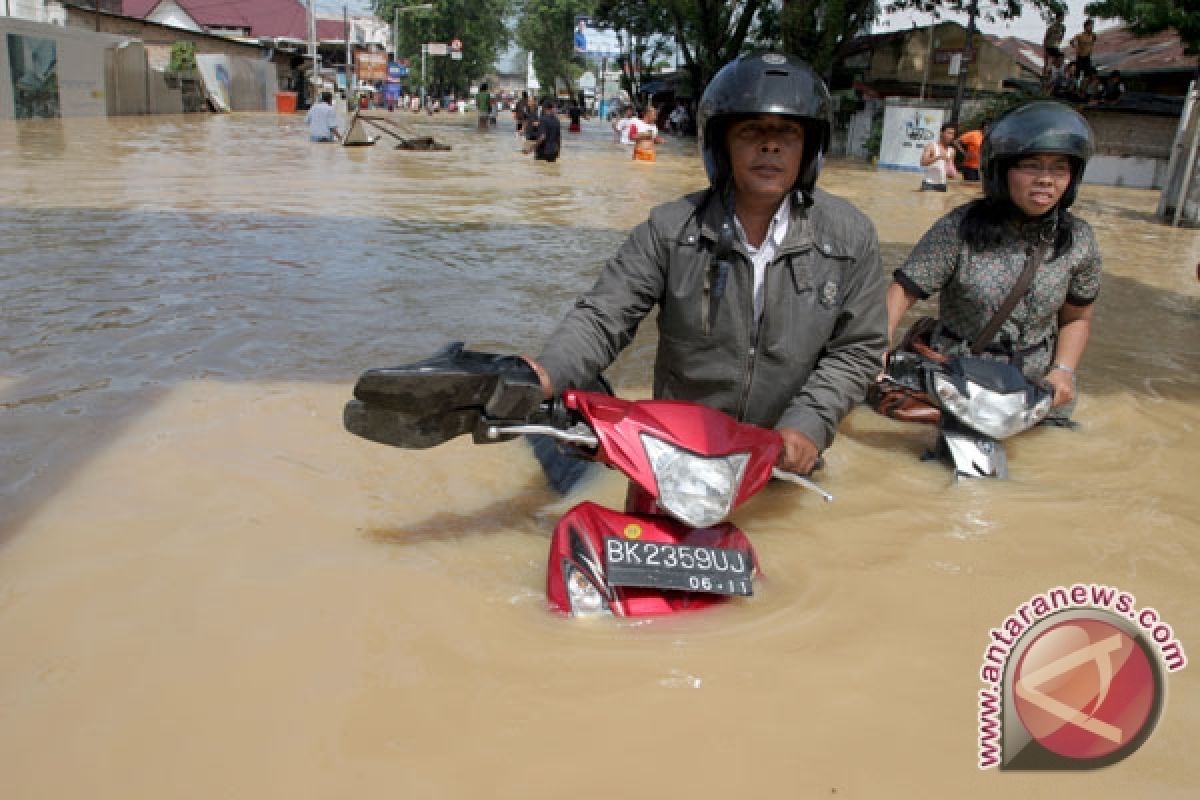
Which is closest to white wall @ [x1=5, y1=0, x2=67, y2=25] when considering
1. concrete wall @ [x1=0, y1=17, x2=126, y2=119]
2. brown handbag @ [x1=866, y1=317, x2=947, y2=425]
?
concrete wall @ [x1=0, y1=17, x2=126, y2=119]

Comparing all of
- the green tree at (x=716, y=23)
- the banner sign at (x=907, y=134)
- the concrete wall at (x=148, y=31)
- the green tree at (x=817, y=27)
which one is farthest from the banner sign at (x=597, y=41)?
the banner sign at (x=907, y=134)

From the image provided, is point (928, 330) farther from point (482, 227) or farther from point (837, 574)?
point (482, 227)

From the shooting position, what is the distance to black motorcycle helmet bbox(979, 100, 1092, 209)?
11.6ft

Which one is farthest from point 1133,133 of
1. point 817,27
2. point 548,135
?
point 548,135

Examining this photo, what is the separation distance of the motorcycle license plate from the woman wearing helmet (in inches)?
72.1

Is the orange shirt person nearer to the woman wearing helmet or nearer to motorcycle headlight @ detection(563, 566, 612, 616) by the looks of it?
the woman wearing helmet

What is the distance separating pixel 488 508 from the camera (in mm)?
3328

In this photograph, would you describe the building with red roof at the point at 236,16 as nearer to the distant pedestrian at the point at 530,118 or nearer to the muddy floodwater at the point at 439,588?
the distant pedestrian at the point at 530,118

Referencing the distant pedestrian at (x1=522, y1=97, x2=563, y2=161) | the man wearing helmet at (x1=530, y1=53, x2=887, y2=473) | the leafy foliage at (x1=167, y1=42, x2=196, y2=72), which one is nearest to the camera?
the man wearing helmet at (x1=530, y1=53, x2=887, y2=473)

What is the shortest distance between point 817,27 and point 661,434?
96.4 feet

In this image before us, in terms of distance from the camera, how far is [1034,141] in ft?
11.7

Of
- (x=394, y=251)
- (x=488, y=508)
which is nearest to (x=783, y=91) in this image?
(x=488, y=508)

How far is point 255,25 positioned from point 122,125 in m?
38.9

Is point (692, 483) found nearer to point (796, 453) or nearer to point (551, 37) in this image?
point (796, 453)
